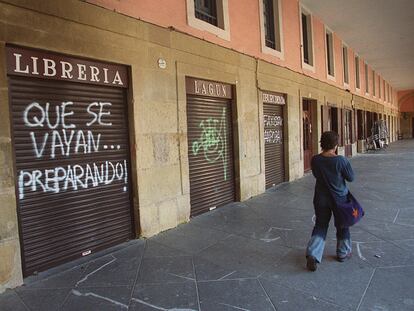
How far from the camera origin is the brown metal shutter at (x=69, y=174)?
3.97 meters

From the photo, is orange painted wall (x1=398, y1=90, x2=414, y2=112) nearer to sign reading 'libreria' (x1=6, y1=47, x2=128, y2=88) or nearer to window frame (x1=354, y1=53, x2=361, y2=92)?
window frame (x1=354, y1=53, x2=361, y2=92)

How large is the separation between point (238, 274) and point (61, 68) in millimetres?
3125

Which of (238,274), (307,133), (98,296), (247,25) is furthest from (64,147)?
(307,133)

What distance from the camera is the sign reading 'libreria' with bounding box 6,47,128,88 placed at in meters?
3.82

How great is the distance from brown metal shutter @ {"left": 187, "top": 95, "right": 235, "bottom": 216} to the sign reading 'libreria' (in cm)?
180

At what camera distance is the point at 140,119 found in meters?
5.25

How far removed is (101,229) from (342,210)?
10.1 feet

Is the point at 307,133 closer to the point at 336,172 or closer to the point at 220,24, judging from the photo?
the point at 220,24

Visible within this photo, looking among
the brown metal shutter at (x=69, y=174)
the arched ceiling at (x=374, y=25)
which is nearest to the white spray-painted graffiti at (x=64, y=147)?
the brown metal shutter at (x=69, y=174)

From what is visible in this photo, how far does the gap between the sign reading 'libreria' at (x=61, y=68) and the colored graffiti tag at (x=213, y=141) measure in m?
2.04

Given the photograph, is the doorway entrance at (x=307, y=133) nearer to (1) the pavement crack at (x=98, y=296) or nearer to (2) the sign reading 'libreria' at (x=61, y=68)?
(2) the sign reading 'libreria' at (x=61, y=68)

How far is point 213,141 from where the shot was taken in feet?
23.2

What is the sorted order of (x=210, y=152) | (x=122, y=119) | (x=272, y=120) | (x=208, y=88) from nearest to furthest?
(x=122, y=119) → (x=208, y=88) → (x=210, y=152) → (x=272, y=120)

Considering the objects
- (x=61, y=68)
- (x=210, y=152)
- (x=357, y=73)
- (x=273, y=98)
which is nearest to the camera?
(x=61, y=68)
